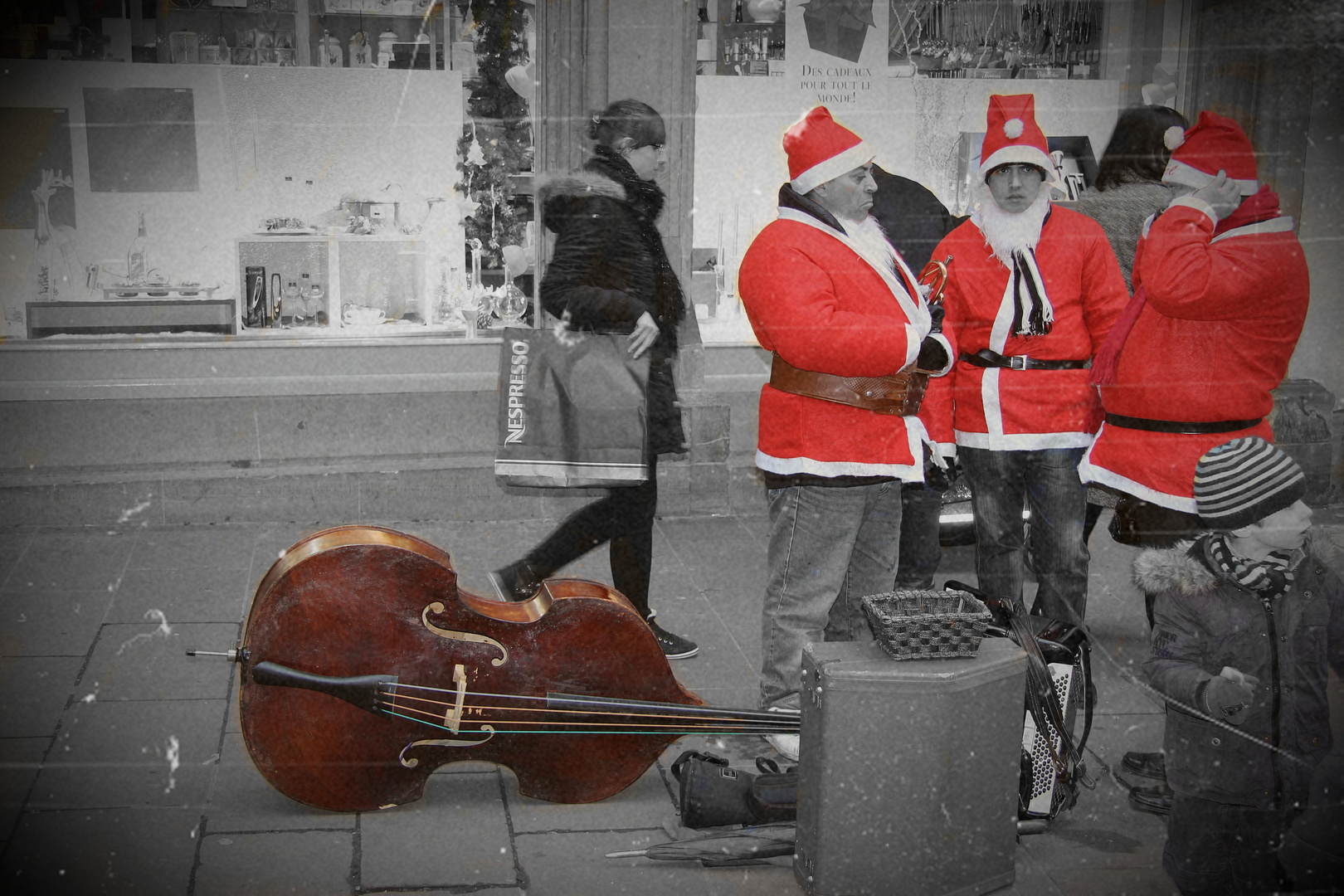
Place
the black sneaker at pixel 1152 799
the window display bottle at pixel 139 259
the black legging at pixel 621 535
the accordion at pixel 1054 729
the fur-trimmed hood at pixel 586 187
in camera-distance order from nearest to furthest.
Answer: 1. the accordion at pixel 1054 729
2. the black sneaker at pixel 1152 799
3. the fur-trimmed hood at pixel 586 187
4. the black legging at pixel 621 535
5. the window display bottle at pixel 139 259

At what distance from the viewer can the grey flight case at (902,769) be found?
2.61 metres

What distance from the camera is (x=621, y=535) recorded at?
3.92m

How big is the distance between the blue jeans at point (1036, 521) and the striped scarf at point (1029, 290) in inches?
14.6

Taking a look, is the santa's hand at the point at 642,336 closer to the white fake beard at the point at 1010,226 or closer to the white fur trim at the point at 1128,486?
the white fake beard at the point at 1010,226

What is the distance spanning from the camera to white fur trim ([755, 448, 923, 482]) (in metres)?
3.22

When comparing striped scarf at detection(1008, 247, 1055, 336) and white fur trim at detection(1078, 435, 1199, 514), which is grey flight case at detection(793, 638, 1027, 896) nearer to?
white fur trim at detection(1078, 435, 1199, 514)

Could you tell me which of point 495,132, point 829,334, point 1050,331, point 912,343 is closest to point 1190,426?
point 1050,331

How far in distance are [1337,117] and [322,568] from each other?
4.17 m

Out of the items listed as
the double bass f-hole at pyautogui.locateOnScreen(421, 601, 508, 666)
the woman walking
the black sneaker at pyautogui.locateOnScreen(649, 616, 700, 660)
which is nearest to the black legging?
the woman walking

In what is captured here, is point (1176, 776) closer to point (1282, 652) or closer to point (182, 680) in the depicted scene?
point (1282, 652)

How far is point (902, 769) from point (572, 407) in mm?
1590

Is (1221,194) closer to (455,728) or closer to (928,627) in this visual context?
(928,627)

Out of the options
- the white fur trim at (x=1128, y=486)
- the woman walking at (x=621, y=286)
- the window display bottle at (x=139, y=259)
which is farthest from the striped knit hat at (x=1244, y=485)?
the window display bottle at (x=139, y=259)

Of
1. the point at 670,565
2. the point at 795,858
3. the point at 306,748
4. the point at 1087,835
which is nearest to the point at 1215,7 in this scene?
the point at 670,565
